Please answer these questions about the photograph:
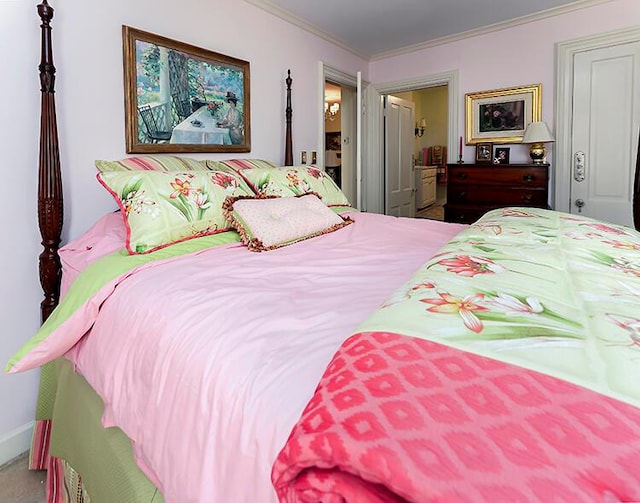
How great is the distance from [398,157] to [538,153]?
185cm

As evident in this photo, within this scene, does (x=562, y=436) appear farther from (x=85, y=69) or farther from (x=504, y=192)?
(x=504, y=192)

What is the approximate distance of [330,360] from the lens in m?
0.70

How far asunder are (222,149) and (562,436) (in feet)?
8.40

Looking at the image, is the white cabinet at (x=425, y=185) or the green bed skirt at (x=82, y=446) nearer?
the green bed skirt at (x=82, y=446)

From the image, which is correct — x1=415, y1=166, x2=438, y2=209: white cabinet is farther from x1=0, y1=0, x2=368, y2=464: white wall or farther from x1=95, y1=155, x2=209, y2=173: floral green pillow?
x1=95, y1=155, x2=209, y2=173: floral green pillow

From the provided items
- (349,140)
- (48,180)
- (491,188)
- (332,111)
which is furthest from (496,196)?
(332,111)

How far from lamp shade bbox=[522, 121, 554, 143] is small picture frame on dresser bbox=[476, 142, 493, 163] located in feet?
1.28

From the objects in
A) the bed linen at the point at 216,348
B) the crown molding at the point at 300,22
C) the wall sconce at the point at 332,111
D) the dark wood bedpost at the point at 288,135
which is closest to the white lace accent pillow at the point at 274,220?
the bed linen at the point at 216,348

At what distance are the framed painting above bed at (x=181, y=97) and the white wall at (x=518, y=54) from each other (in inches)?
84.0

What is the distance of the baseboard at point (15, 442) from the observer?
5.74 ft

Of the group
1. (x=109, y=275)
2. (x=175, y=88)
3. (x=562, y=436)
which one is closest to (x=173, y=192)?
(x=109, y=275)

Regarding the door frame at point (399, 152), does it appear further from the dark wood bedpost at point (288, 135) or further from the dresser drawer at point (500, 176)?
the dark wood bedpost at point (288, 135)

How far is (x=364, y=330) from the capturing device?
0.65m

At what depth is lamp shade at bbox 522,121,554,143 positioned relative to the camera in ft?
10.7
